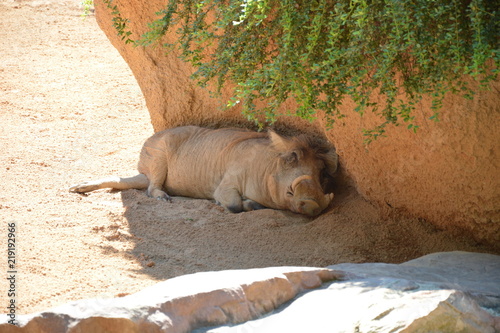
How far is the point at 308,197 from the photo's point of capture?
6.87m

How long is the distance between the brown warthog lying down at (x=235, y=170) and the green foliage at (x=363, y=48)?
83.7 inches

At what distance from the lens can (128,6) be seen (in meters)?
8.07

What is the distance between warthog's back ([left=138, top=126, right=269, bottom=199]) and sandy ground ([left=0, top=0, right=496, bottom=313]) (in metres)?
0.50

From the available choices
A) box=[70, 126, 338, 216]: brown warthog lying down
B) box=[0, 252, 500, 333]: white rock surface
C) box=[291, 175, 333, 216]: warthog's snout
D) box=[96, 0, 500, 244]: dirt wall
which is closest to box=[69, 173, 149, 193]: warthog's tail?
box=[70, 126, 338, 216]: brown warthog lying down

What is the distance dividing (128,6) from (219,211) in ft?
10.2

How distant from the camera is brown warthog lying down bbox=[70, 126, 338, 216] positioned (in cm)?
715

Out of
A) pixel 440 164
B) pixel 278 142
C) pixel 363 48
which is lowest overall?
pixel 278 142

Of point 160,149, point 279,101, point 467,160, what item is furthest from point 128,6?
point 467,160

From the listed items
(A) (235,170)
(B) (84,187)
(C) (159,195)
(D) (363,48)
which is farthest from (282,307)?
(B) (84,187)

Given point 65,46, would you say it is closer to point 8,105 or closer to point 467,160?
point 8,105

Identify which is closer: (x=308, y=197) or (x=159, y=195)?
(x=308, y=197)

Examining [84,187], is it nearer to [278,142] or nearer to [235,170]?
[235,170]

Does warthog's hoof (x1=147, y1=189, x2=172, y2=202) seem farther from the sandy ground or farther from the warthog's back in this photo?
the warthog's back

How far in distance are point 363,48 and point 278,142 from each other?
292 cm
